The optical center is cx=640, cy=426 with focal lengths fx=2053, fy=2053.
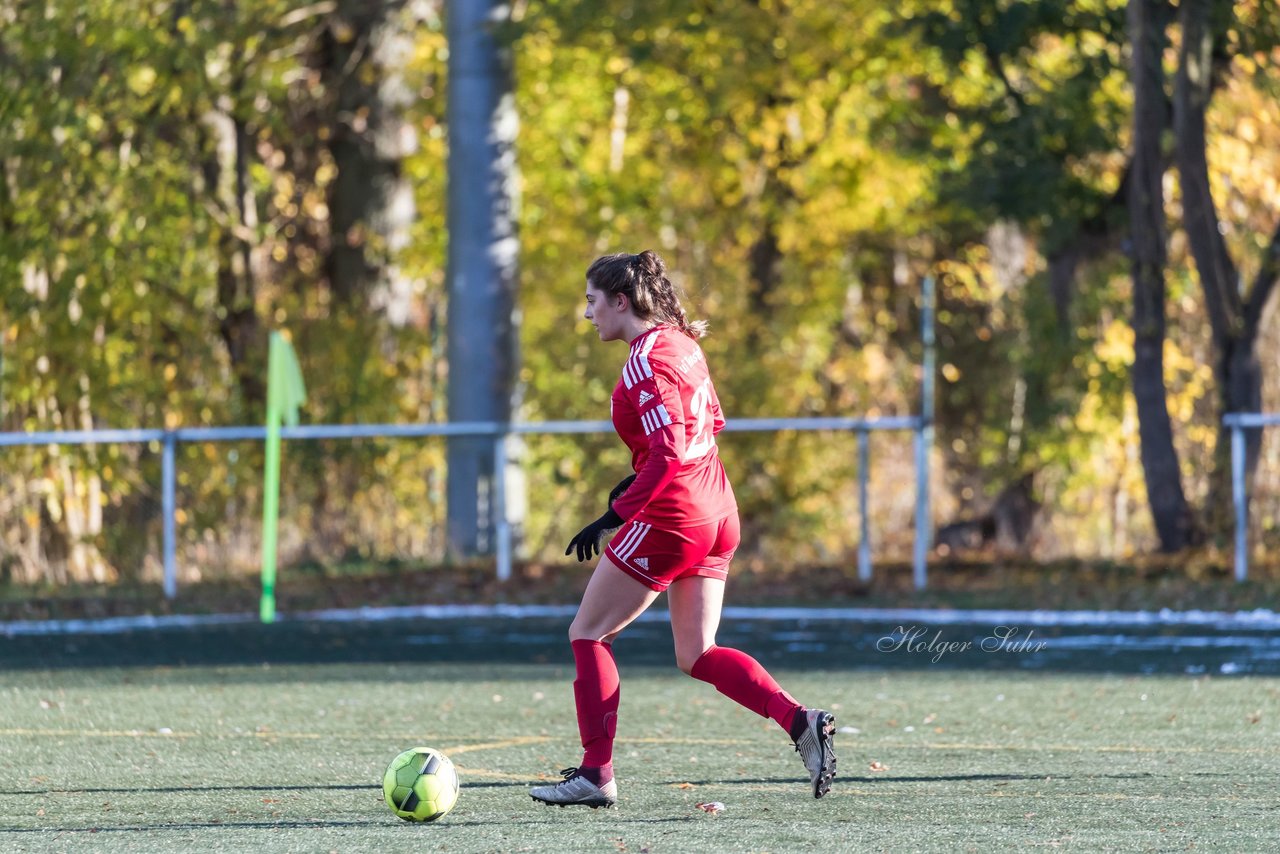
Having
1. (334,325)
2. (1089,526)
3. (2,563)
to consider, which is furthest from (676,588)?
(1089,526)

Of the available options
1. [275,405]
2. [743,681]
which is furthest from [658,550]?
[275,405]

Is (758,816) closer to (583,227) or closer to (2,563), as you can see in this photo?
(2,563)

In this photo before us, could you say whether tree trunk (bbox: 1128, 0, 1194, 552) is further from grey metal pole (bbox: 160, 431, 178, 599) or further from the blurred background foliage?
grey metal pole (bbox: 160, 431, 178, 599)

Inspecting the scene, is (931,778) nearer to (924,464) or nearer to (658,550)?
(658,550)

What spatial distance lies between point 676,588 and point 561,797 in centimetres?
74

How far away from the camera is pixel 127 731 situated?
854 cm

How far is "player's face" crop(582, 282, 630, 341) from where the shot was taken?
636 centimetres

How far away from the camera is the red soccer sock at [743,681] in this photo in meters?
6.41

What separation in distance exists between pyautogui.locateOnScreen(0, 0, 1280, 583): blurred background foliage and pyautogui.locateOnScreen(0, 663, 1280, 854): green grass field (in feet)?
22.4

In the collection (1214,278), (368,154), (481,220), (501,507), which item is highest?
(368,154)

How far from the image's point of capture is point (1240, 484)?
1514 cm

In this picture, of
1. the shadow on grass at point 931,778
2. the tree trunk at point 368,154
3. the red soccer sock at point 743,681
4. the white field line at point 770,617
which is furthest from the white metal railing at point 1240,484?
the tree trunk at point 368,154

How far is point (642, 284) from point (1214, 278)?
11.2 meters

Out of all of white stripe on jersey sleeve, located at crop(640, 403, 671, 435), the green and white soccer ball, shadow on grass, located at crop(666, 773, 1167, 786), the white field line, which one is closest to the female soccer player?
white stripe on jersey sleeve, located at crop(640, 403, 671, 435)
